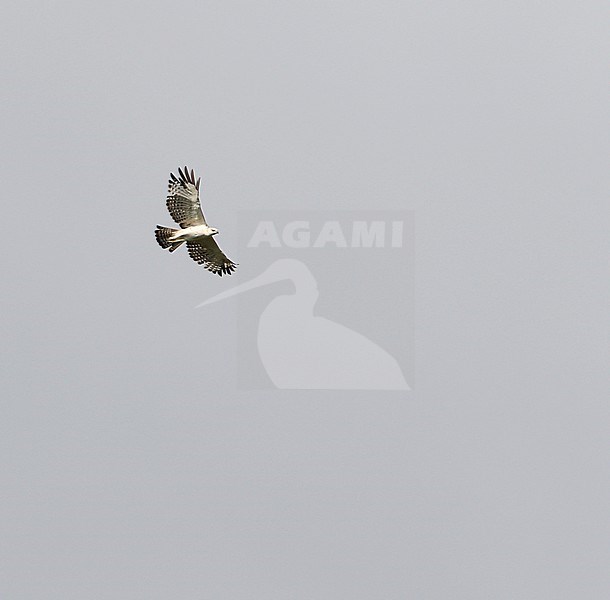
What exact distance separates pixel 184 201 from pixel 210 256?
2.20m

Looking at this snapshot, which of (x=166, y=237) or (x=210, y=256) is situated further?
(x=210, y=256)

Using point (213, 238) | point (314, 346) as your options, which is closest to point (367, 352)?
point (314, 346)

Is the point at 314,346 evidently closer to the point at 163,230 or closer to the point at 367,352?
the point at 367,352

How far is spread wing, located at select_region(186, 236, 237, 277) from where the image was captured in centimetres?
4081

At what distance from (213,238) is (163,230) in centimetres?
183

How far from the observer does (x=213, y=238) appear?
4059cm

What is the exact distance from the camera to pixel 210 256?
4131 cm

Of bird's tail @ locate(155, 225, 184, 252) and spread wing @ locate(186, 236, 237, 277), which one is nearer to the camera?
bird's tail @ locate(155, 225, 184, 252)

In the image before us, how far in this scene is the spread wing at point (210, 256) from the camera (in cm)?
4081

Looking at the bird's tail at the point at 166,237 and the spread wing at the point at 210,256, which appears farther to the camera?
the spread wing at the point at 210,256

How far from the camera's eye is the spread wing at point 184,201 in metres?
39.8

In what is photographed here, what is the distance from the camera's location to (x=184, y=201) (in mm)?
39906

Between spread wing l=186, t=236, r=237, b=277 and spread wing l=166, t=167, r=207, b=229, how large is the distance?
0.87m

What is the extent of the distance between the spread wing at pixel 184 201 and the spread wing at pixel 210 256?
0.87 m
